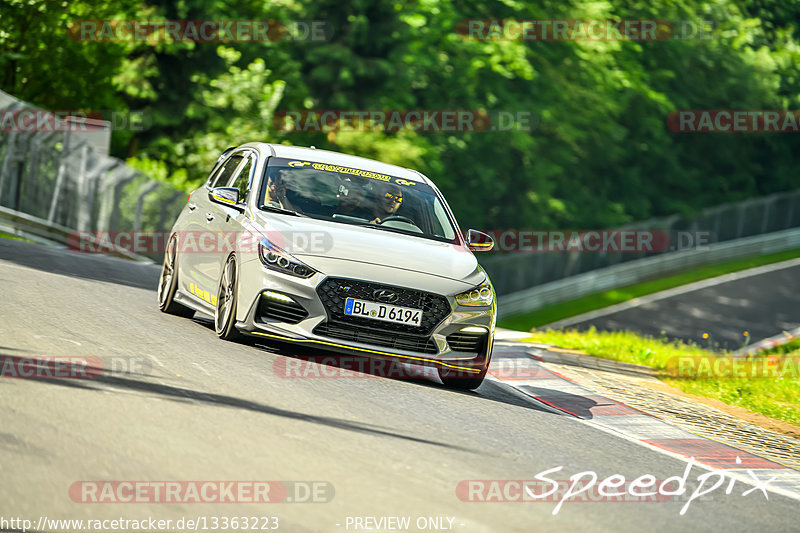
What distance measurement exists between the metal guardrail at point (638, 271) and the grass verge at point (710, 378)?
87.0 feet

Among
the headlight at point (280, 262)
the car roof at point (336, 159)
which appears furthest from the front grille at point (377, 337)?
the car roof at point (336, 159)

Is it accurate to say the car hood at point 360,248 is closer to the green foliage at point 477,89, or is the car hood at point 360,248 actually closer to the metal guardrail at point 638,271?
the green foliage at point 477,89

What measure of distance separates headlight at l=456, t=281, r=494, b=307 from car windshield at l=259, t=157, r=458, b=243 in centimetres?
95

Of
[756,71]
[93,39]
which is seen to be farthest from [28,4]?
[756,71]

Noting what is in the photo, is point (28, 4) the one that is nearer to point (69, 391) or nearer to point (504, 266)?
point (504, 266)

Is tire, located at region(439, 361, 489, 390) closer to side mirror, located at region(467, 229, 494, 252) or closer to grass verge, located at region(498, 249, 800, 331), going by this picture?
side mirror, located at region(467, 229, 494, 252)

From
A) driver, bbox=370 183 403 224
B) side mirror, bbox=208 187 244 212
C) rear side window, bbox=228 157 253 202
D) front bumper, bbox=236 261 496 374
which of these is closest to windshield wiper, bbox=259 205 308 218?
side mirror, bbox=208 187 244 212

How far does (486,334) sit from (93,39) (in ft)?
101

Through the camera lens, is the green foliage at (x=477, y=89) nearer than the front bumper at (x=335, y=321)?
No

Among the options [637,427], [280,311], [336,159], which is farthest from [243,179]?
[637,427]

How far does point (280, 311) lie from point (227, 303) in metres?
0.88

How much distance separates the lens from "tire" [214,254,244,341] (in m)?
9.88

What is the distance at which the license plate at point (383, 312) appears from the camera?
30.7 feet

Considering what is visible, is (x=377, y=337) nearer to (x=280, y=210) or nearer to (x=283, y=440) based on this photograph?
(x=280, y=210)
